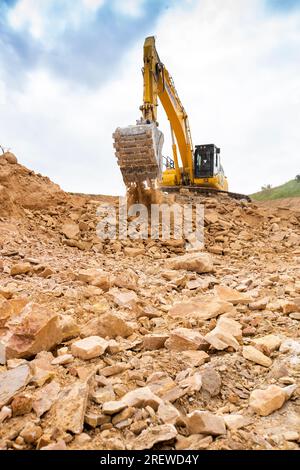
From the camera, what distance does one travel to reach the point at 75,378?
6.61ft

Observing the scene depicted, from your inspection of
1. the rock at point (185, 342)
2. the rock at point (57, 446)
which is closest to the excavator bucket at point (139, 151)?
the rock at point (185, 342)

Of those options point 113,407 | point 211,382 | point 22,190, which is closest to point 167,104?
point 22,190

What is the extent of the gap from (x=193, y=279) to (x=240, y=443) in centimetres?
334

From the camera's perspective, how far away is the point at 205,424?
1.54 meters

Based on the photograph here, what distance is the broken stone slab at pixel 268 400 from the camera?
170 centimetres

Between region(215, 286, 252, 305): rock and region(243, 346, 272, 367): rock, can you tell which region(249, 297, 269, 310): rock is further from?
region(243, 346, 272, 367): rock

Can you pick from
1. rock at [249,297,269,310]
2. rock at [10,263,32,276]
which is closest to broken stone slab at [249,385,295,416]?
rock at [249,297,269,310]

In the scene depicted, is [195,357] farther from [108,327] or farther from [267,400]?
[108,327]

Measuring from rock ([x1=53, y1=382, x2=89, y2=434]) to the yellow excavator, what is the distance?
5.91 meters

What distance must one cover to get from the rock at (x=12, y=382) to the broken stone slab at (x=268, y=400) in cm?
122

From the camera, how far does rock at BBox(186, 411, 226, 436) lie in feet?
5.02

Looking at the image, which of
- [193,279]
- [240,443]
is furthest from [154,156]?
[240,443]

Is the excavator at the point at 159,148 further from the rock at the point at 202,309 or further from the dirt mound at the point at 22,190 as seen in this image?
the rock at the point at 202,309
